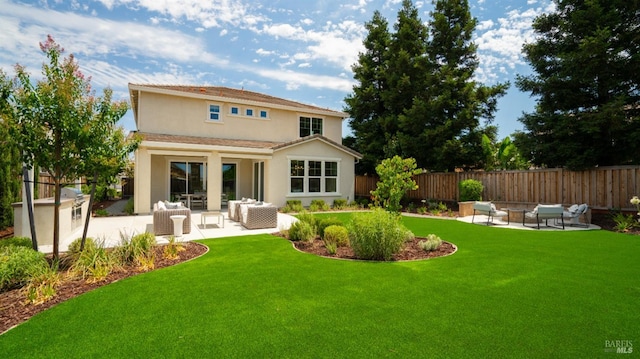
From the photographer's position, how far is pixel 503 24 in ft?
49.6

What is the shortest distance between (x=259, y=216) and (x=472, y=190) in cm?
1132

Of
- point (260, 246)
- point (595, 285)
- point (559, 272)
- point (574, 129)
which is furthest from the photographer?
point (574, 129)

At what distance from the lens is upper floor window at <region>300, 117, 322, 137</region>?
2244cm

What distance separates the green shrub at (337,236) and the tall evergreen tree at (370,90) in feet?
51.1

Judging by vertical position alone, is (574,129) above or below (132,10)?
below

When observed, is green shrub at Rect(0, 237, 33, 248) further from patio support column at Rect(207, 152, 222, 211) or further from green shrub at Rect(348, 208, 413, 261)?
patio support column at Rect(207, 152, 222, 211)

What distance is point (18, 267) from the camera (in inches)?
220

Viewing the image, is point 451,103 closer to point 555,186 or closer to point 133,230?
point 555,186

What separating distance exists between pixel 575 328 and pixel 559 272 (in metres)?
2.80

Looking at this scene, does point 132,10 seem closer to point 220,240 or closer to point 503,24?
point 220,240

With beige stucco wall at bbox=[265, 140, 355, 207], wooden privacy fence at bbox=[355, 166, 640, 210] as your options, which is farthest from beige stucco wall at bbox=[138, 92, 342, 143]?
wooden privacy fence at bbox=[355, 166, 640, 210]

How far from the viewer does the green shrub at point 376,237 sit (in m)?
7.22

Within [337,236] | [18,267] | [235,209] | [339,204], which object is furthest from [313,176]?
[18,267]

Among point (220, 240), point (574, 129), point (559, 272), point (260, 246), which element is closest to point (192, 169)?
point (220, 240)
